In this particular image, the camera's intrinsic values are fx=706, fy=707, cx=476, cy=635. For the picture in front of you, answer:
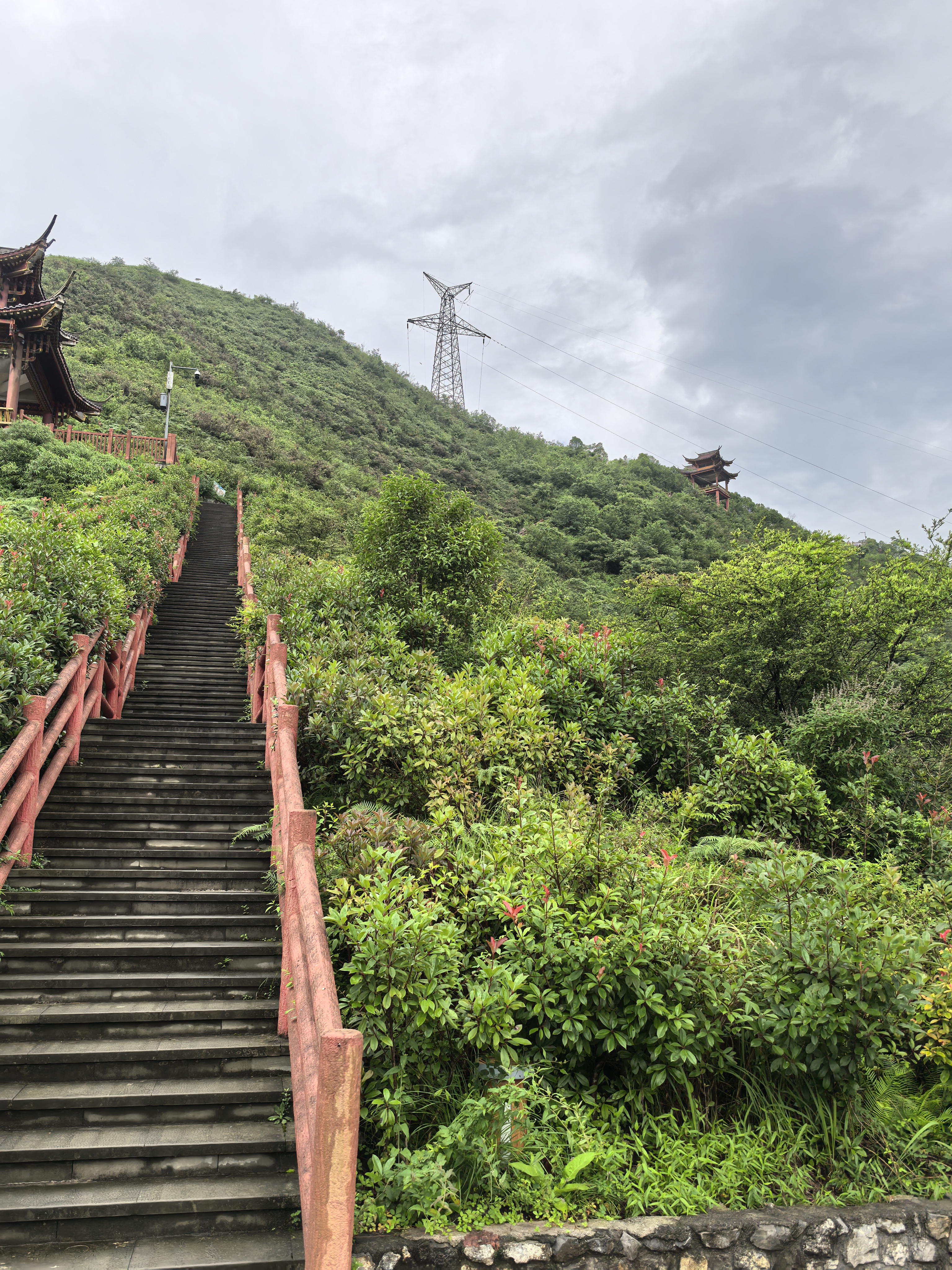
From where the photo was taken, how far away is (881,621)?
10578 mm

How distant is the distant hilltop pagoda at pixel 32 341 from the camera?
19.8m

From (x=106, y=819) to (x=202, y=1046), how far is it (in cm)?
279

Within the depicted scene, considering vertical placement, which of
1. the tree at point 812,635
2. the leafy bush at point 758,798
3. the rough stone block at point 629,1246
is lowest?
the rough stone block at point 629,1246

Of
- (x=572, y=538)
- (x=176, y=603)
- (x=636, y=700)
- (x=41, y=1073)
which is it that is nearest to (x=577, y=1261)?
(x=41, y=1073)

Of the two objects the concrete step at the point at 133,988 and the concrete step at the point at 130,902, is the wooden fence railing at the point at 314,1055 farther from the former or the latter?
the concrete step at the point at 130,902

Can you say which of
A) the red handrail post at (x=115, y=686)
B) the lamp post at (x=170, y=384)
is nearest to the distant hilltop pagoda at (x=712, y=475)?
the lamp post at (x=170, y=384)

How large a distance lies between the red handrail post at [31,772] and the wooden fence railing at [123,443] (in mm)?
17644

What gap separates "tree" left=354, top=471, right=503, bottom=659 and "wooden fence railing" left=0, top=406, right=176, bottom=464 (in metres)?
14.2

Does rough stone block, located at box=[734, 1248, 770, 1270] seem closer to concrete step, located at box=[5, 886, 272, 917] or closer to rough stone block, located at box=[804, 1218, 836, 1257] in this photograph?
rough stone block, located at box=[804, 1218, 836, 1257]

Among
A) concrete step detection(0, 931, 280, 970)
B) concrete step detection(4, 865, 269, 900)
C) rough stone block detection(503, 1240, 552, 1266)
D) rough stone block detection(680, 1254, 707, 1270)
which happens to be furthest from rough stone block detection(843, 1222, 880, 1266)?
concrete step detection(4, 865, 269, 900)

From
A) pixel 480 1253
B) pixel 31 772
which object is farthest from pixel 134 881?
pixel 480 1253

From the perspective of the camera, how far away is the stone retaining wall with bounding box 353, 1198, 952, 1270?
322cm

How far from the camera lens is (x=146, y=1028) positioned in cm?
445

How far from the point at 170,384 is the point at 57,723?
72.2ft
